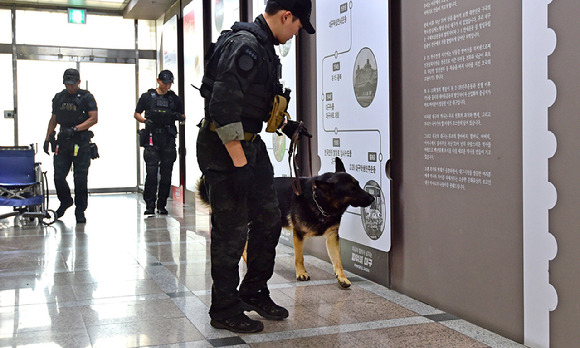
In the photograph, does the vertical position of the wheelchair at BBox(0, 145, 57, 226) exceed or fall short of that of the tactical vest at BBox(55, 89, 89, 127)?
it falls short

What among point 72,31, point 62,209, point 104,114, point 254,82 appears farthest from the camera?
point 104,114

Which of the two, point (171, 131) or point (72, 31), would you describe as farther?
point (72, 31)

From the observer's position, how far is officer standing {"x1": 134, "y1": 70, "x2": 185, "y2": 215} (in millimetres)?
8008

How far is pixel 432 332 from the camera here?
3.20 meters

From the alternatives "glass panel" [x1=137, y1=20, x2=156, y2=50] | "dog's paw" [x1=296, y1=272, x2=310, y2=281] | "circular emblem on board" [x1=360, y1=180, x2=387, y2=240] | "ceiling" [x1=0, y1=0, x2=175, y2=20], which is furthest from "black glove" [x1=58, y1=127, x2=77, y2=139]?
"glass panel" [x1=137, y1=20, x2=156, y2=50]

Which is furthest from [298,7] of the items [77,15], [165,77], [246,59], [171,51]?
[77,15]

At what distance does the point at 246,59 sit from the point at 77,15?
937cm

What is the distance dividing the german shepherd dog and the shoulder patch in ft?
4.00

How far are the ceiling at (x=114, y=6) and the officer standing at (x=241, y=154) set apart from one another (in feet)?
25.5

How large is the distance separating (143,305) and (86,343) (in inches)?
28.6

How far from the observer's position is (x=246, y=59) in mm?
2967

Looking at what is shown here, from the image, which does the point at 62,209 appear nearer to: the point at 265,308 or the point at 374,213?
the point at 374,213

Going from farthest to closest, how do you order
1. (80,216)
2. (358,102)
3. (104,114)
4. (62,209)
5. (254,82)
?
1. (104,114)
2. (62,209)
3. (80,216)
4. (358,102)
5. (254,82)

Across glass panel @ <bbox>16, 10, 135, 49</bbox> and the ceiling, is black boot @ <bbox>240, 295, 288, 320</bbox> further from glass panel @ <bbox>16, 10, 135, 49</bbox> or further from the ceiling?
glass panel @ <bbox>16, 10, 135, 49</bbox>
